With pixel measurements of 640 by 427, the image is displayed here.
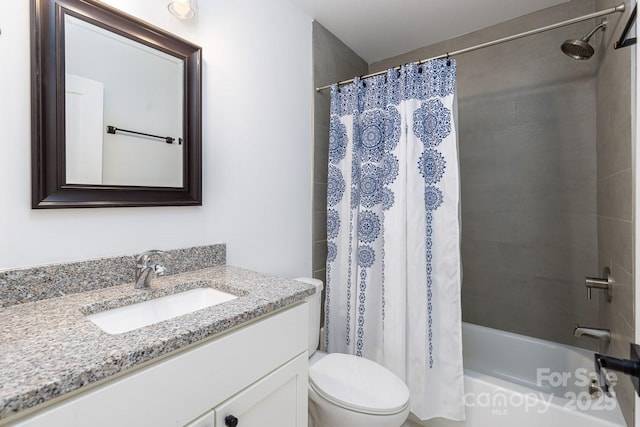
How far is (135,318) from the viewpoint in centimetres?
95

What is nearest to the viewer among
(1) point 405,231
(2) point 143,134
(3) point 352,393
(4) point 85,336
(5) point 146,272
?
(4) point 85,336

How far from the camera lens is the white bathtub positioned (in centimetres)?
128

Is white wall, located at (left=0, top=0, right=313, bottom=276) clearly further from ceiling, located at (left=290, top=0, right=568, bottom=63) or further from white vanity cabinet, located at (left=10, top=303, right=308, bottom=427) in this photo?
white vanity cabinet, located at (left=10, top=303, right=308, bottom=427)

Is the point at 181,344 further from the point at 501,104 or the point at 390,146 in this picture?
the point at 501,104

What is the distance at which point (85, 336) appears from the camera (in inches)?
26.0

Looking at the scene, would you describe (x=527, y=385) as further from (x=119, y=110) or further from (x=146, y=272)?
(x=119, y=110)

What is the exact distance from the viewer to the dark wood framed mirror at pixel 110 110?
0.91 metres

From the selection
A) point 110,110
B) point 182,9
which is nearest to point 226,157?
point 110,110

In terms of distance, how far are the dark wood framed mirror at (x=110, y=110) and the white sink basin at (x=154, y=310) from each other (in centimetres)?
37

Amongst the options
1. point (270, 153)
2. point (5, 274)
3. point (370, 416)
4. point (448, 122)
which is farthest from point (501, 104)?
point (5, 274)

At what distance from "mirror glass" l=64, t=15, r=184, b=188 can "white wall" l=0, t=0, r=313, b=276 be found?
109 mm

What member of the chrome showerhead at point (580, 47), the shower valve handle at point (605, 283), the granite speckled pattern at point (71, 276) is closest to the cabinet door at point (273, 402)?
the granite speckled pattern at point (71, 276)

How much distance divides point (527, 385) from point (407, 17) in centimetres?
246

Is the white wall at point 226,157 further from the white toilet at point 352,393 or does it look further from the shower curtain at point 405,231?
the white toilet at point 352,393
